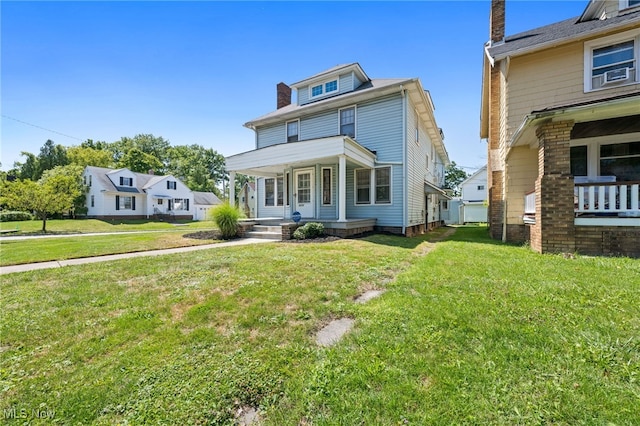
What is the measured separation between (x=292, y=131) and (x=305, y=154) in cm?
439

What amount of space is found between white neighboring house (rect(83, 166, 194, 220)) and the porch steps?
25955 mm

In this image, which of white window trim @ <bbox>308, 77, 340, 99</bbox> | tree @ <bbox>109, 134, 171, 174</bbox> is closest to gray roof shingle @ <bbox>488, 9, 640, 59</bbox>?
white window trim @ <bbox>308, 77, 340, 99</bbox>

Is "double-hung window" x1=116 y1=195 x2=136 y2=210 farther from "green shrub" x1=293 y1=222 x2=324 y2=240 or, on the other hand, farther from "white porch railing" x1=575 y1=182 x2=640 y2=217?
"white porch railing" x1=575 y1=182 x2=640 y2=217

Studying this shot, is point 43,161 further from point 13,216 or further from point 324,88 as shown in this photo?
point 324,88

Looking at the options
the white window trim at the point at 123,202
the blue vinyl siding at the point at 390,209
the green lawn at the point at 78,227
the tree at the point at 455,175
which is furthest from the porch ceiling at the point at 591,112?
the tree at the point at 455,175

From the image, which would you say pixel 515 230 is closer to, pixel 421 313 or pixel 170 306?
pixel 421 313

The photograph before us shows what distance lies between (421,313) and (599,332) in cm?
157

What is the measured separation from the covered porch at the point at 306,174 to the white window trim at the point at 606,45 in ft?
23.3

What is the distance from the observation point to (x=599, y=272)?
14.8 feet

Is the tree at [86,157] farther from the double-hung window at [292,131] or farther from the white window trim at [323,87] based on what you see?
the white window trim at [323,87]

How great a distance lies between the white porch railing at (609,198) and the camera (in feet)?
19.7

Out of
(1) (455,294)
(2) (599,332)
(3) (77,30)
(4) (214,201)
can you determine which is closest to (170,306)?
(1) (455,294)

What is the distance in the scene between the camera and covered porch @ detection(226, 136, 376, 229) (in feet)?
32.0

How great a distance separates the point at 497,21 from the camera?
11430mm
